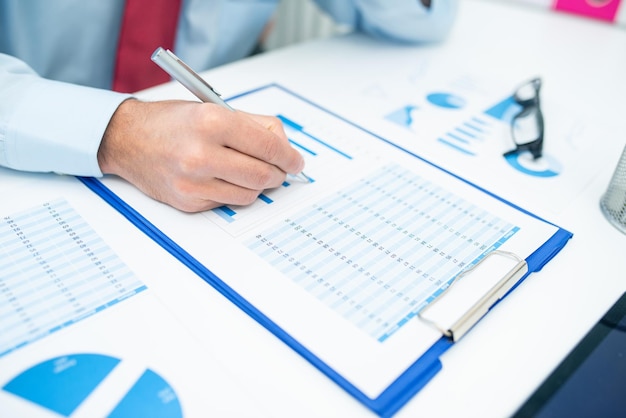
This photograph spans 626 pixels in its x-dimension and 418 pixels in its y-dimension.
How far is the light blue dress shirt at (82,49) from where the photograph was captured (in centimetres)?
56

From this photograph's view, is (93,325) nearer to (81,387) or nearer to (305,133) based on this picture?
(81,387)

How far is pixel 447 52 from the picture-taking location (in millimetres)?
945

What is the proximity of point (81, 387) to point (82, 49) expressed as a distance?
2.18 ft

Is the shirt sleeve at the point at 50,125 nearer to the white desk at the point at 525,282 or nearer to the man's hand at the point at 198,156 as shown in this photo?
the man's hand at the point at 198,156

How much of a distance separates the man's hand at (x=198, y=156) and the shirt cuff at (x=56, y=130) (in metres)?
0.02

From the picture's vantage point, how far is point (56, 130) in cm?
56

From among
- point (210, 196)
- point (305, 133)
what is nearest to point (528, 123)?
point (305, 133)

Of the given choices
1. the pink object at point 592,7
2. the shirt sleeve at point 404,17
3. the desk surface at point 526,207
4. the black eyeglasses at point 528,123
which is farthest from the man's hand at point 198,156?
the pink object at point 592,7

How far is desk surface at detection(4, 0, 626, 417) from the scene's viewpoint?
15.1 inches

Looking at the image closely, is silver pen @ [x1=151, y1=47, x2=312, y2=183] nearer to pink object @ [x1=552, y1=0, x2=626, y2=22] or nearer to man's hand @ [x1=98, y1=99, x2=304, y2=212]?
man's hand @ [x1=98, y1=99, x2=304, y2=212]

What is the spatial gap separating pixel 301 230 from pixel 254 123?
0.12 metres

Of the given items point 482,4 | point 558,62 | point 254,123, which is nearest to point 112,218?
point 254,123

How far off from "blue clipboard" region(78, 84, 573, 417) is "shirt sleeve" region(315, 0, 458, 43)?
1.48ft

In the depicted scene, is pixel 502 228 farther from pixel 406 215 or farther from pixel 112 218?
pixel 112 218
